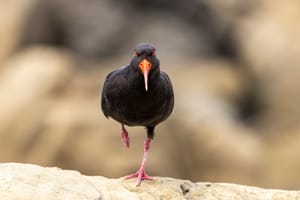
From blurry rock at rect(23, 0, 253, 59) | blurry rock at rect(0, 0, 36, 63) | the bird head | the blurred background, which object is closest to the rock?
the bird head

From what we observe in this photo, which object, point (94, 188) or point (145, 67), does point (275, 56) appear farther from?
point (94, 188)

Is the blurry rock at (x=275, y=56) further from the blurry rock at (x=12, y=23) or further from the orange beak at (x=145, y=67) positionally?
the orange beak at (x=145, y=67)

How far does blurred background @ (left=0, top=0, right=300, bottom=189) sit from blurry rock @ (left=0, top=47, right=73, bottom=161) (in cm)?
3

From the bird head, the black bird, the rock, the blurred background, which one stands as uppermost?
the blurred background

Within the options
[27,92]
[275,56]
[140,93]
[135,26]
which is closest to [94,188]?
[140,93]

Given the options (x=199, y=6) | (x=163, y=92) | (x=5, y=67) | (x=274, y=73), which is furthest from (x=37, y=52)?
(x=163, y=92)

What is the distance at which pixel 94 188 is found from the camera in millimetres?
8555

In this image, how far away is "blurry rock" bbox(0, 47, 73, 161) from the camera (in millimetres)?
17625

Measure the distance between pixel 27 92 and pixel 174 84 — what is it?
11.3ft

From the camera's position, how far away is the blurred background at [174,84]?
16984mm

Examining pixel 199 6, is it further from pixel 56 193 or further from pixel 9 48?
pixel 56 193

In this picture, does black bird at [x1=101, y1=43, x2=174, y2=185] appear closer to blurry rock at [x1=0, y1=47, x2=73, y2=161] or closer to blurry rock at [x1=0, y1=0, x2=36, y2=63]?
blurry rock at [x1=0, y1=47, x2=73, y2=161]

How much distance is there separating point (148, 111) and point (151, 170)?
7.26 meters

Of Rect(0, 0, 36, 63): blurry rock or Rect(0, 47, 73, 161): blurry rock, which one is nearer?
Rect(0, 47, 73, 161): blurry rock
